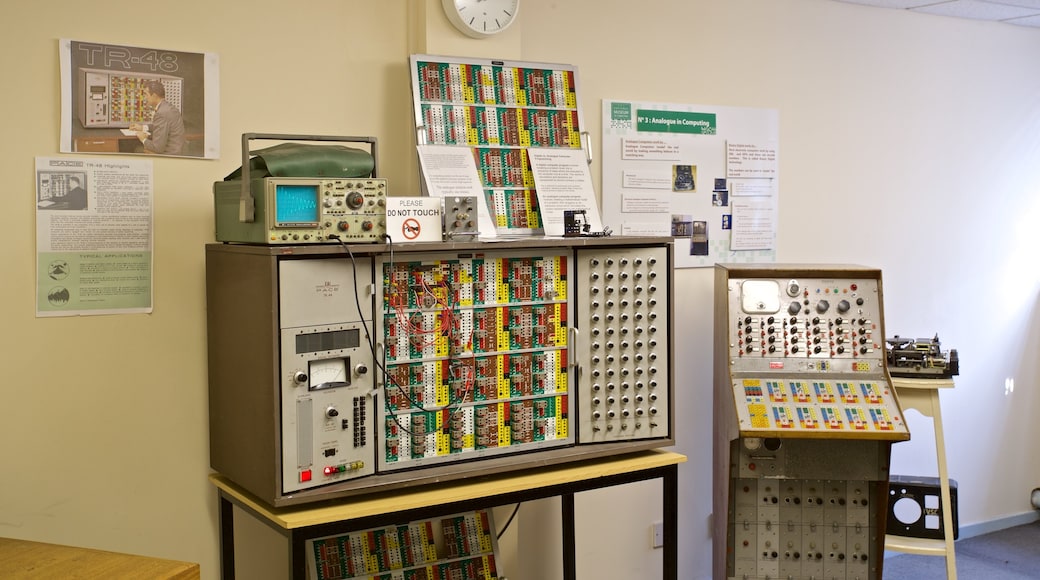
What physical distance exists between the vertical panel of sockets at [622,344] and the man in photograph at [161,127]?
52.0 inches

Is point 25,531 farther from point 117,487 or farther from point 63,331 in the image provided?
point 63,331

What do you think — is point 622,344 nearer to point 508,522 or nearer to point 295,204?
point 508,522

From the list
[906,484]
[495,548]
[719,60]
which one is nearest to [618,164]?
[719,60]

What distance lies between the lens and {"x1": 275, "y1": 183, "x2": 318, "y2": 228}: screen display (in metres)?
2.45

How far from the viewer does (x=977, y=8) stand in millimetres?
4512

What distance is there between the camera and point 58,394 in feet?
9.00

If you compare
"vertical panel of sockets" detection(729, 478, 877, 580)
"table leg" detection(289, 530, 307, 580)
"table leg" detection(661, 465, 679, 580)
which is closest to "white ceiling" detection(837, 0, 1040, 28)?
"vertical panel of sockets" detection(729, 478, 877, 580)

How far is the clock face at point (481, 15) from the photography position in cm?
318

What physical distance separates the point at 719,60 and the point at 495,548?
2.27 metres

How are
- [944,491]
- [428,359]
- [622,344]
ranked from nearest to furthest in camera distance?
[428,359] < [622,344] < [944,491]

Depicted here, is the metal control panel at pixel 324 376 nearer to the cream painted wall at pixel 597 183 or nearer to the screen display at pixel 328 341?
the screen display at pixel 328 341

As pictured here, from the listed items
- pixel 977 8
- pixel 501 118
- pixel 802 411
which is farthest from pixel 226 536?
pixel 977 8

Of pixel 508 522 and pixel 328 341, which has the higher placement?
pixel 328 341

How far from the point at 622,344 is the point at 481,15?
48.9 inches
